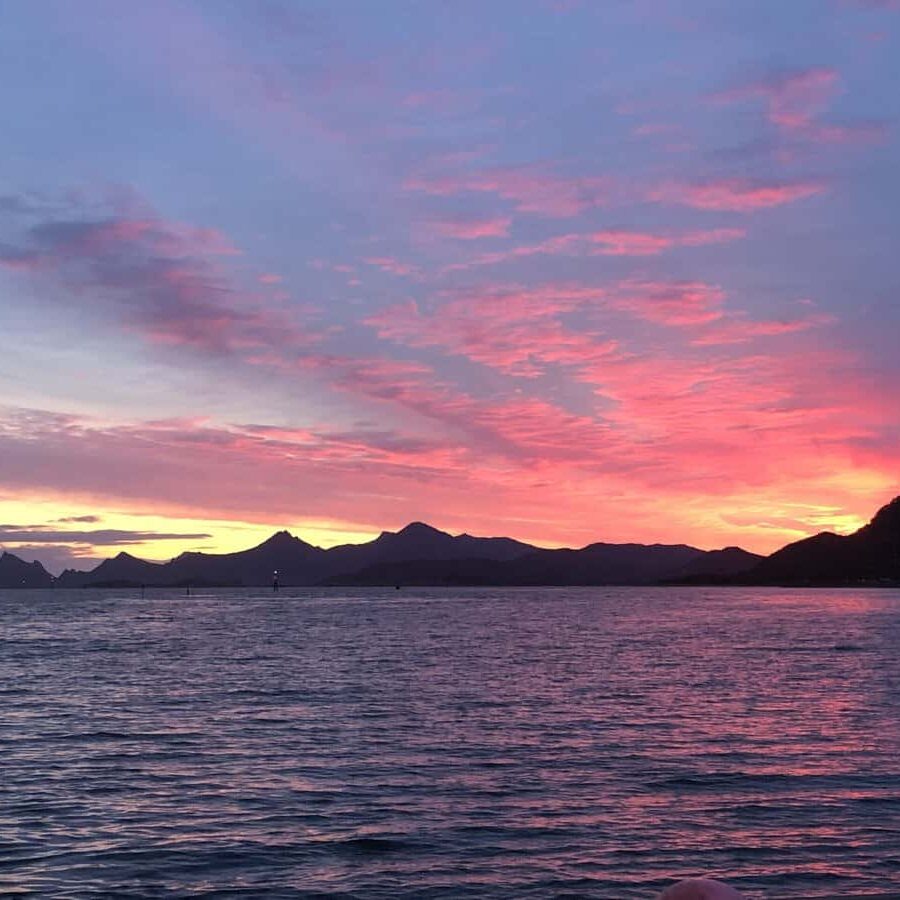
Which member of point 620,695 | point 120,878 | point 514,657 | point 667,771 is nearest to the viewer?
point 120,878

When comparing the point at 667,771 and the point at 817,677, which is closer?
the point at 667,771

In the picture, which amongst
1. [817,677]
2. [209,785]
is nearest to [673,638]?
[817,677]

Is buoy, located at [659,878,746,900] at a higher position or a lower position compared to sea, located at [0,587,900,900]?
higher

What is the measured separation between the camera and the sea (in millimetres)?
24938

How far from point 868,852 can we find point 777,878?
390 centimetres

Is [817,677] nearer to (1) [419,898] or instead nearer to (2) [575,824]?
(2) [575,824]

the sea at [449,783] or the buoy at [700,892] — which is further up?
the buoy at [700,892]

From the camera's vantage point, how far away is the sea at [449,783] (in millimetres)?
24938

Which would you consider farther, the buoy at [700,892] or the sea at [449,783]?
the sea at [449,783]

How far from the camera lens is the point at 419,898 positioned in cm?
2295

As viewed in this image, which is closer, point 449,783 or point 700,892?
point 700,892

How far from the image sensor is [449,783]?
35.7 meters

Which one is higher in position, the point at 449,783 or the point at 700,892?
the point at 700,892

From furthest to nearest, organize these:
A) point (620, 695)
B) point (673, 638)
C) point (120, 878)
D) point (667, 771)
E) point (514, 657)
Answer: point (673, 638), point (514, 657), point (620, 695), point (667, 771), point (120, 878)
